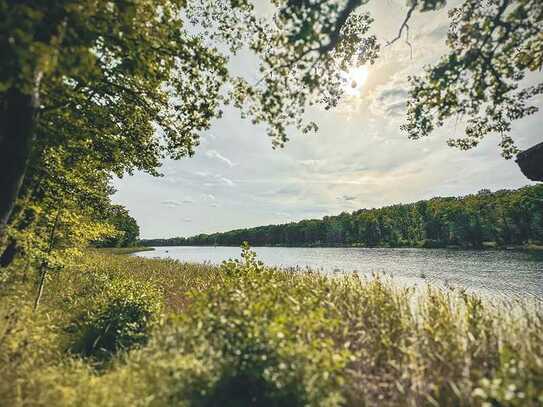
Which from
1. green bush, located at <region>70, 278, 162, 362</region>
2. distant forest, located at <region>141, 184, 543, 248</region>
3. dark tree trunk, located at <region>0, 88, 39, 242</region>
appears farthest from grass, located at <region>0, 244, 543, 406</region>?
distant forest, located at <region>141, 184, 543, 248</region>

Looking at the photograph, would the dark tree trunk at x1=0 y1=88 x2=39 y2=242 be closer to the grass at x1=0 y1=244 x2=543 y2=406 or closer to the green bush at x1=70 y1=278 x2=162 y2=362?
the grass at x1=0 y1=244 x2=543 y2=406

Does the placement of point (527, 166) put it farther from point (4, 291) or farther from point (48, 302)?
point (48, 302)

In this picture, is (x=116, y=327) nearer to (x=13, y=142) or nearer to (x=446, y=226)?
(x=13, y=142)

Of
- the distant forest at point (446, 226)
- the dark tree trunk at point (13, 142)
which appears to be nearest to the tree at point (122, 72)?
the dark tree trunk at point (13, 142)

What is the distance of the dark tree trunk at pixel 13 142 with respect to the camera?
4457 mm

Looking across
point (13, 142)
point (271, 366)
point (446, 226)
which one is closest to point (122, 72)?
point (13, 142)

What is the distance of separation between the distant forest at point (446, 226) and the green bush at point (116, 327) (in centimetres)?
8506

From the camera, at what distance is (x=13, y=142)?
4504mm

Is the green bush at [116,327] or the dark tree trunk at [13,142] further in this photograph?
the green bush at [116,327]

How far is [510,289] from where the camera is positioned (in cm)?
1808

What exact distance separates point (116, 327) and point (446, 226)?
96285mm

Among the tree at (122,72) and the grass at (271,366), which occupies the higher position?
the tree at (122,72)

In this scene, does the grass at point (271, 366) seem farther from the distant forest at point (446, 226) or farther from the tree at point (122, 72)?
the distant forest at point (446, 226)

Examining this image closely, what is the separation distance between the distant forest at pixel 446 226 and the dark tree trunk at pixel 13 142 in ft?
287
